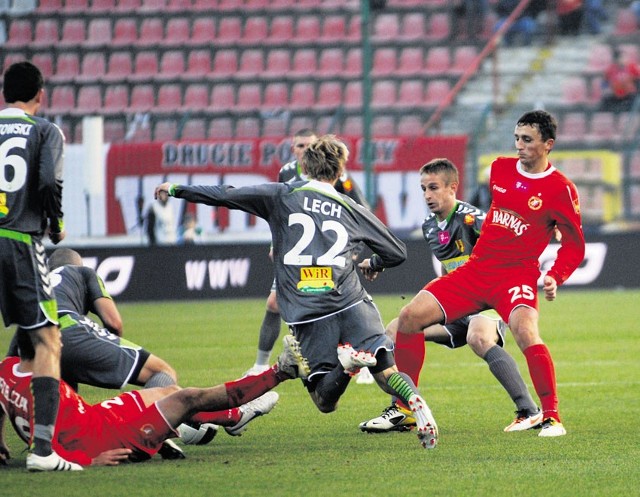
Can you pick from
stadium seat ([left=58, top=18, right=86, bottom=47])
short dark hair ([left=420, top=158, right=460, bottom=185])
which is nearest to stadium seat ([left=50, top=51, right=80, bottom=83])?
stadium seat ([left=58, top=18, right=86, bottom=47])

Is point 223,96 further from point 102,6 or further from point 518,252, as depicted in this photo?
point 518,252

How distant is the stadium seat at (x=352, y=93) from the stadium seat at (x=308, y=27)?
151cm

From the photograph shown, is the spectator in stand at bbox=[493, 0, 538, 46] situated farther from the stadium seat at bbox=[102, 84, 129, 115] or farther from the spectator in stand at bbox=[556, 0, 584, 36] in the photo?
the stadium seat at bbox=[102, 84, 129, 115]

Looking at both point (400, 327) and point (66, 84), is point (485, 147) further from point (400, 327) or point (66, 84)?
point (400, 327)

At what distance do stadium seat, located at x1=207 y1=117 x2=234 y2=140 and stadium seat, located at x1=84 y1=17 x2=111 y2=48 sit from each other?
3780 millimetres

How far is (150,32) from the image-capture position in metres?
26.3

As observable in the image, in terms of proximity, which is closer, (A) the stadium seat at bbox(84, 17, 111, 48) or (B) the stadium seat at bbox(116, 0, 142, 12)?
(A) the stadium seat at bbox(84, 17, 111, 48)

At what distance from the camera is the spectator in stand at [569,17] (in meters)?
25.6

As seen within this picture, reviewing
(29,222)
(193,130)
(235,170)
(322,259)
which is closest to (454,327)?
(322,259)

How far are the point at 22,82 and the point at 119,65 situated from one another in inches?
806

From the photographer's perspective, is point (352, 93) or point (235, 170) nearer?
point (235, 170)

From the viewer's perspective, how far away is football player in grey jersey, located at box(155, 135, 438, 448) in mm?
6730

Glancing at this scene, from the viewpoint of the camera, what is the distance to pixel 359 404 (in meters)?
8.94

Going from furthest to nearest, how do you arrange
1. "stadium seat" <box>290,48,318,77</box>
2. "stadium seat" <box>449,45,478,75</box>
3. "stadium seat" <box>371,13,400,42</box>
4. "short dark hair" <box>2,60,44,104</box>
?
"stadium seat" <box>371,13,400,42</box>
"stadium seat" <box>290,48,318,77</box>
"stadium seat" <box>449,45,478,75</box>
"short dark hair" <box>2,60,44,104</box>
